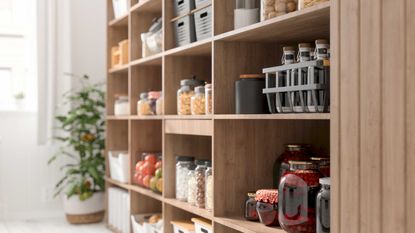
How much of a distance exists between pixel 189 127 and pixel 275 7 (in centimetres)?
91

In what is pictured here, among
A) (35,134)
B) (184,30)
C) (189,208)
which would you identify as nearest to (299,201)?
(189,208)

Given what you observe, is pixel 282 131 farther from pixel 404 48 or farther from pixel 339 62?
pixel 404 48

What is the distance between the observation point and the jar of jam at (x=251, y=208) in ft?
8.28

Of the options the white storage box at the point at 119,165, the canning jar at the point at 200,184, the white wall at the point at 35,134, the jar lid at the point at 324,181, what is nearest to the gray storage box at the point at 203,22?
the canning jar at the point at 200,184

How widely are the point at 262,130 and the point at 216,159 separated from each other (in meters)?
0.24

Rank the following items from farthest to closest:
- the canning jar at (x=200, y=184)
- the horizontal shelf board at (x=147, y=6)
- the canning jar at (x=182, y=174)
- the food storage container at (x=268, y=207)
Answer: the horizontal shelf board at (x=147, y=6), the canning jar at (x=182, y=174), the canning jar at (x=200, y=184), the food storage container at (x=268, y=207)

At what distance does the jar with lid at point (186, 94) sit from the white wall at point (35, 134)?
6.27 feet

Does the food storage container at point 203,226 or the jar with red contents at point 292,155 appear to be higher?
the jar with red contents at point 292,155

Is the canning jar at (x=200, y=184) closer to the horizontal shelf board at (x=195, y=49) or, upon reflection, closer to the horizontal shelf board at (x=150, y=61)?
the horizontal shelf board at (x=195, y=49)

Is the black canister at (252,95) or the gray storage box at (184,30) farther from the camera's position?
the gray storage box at (184,30)

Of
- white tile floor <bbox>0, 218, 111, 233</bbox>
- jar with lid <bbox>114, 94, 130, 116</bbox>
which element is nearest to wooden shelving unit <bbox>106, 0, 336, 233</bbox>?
jar with lid <bbox>114, 94, 130, 116</bbox>

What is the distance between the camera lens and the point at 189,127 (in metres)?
3.01

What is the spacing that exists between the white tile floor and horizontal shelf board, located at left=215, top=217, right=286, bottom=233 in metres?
1.78

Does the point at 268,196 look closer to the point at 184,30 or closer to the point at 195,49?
the point at 195,49
